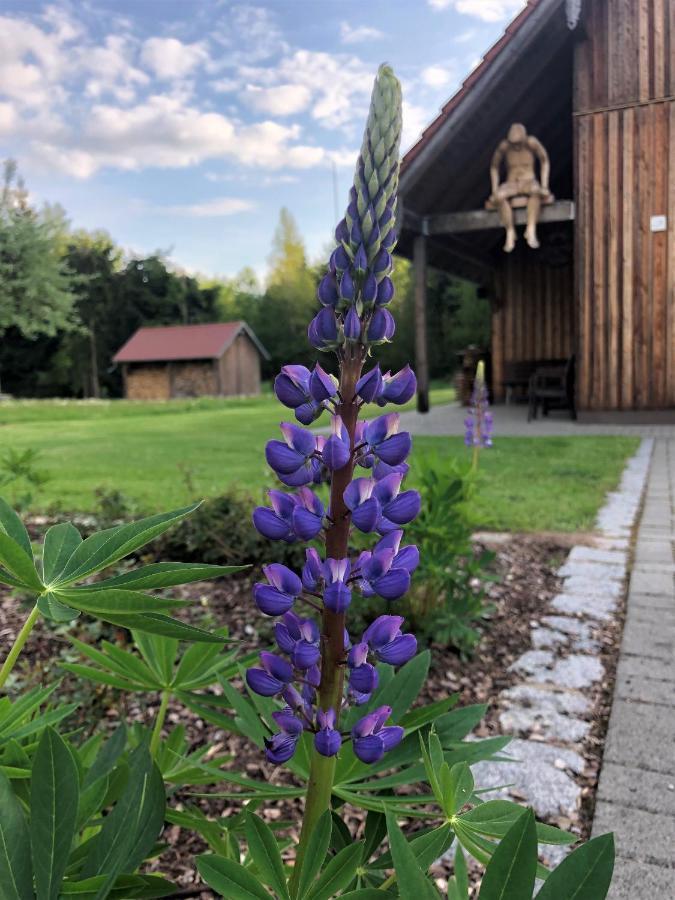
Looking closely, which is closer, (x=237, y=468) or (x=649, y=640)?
(x=649, y=640)

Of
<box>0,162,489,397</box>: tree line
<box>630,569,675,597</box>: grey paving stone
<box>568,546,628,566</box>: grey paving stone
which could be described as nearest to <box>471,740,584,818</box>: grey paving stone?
<box>630,569,675,597</box>: grey paving stone

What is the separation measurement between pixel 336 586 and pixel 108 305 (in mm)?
51765

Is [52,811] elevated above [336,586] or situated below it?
below

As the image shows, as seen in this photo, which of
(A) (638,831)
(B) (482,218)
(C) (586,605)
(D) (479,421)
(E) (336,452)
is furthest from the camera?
(B) (482,218)

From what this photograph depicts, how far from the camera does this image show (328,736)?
877 millimetres

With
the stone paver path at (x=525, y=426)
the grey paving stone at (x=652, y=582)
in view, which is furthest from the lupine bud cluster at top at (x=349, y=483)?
the stone paver path at (x=525, y=426)

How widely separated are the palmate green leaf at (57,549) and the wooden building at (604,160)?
35.6ft

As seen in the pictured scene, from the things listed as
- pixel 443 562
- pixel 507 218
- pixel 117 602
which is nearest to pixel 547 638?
pixel 443 562

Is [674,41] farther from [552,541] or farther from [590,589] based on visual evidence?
[590,589]

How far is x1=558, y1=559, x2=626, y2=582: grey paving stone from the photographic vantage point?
400 cm

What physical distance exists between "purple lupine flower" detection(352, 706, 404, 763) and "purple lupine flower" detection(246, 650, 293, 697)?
0.37 feet

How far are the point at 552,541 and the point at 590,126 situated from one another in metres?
8.70

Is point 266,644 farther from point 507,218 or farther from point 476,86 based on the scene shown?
point 507,218

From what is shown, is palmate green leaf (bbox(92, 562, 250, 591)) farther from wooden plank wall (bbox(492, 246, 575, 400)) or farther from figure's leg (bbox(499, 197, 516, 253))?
wooden plank wall (bbox(492, 246, 575, 400))
